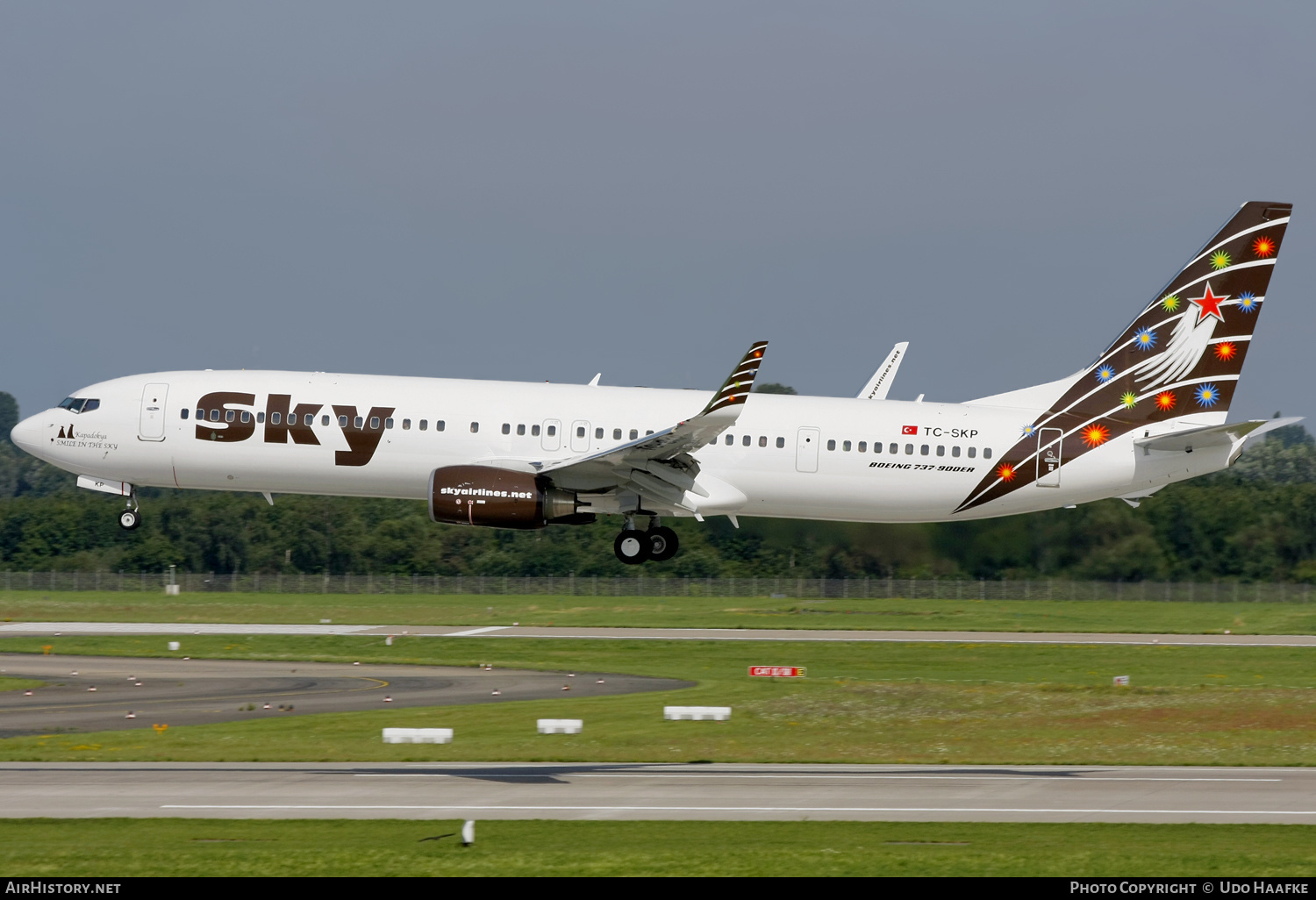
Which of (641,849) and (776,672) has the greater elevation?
(776,672)

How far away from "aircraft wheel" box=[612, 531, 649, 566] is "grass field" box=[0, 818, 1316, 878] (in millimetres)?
16859

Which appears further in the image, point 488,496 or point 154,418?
point 154,418

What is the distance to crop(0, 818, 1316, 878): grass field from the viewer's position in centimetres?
1945

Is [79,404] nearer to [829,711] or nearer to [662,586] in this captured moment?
[829,711]

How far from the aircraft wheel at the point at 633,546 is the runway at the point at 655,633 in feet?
47.7

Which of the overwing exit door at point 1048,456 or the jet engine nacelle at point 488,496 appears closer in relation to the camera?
the jet engine nacelle at point 488,496

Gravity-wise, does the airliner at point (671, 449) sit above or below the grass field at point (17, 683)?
above

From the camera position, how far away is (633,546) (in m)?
39.8

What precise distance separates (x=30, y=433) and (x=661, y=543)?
17566 millimetres

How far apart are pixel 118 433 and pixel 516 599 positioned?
35.1 metres

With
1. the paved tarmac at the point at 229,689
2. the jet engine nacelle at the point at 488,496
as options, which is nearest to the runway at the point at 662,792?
the paved tarmac at the point at 229,689

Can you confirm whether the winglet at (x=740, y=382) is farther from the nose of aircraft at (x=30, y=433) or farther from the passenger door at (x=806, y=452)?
the nose of aircraft at (x=30, y=433)

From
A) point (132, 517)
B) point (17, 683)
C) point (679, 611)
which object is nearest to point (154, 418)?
point (132, 517)

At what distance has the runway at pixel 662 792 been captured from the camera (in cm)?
2384
